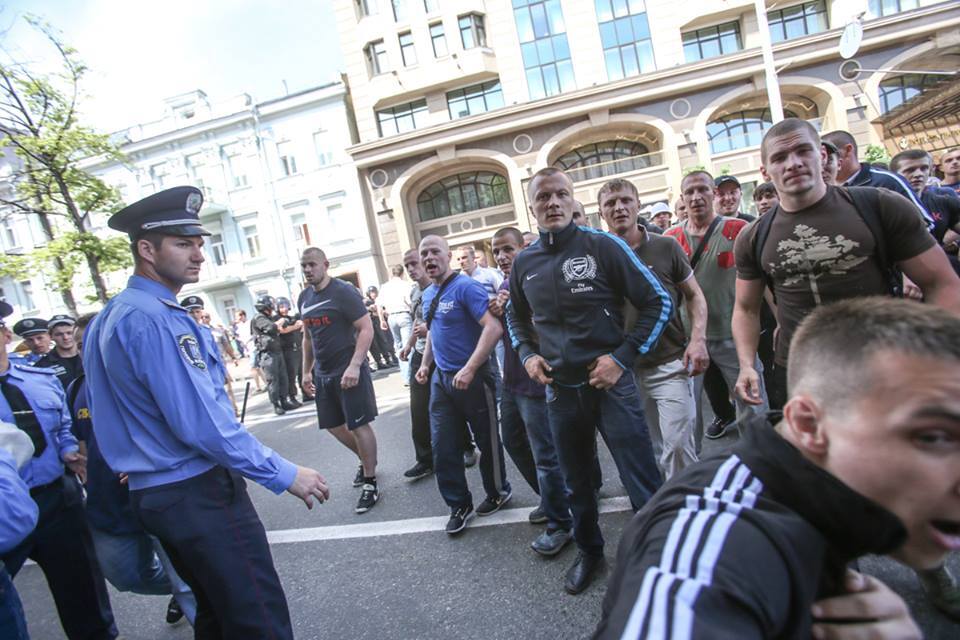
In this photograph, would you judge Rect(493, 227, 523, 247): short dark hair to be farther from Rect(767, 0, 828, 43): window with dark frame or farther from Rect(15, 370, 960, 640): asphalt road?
Rect(767, 0, 828, 43): window with dark frame

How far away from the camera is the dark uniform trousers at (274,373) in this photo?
830cm

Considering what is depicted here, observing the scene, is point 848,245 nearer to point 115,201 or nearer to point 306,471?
point 306,471

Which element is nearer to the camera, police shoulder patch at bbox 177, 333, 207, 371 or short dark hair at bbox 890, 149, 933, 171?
police shoulder patch at bbox 177, 333, 207, 371

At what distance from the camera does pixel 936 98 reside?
14.1m

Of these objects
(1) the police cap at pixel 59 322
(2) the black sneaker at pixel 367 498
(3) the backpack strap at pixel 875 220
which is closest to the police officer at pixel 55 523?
(2) the black sneaker at pixel 367 498

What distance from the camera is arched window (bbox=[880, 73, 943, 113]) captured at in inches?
815

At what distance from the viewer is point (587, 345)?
247 centimetres

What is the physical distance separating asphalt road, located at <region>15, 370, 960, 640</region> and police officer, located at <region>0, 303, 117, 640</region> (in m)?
0.49

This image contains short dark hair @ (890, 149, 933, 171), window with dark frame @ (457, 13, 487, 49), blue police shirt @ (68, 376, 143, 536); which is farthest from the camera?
window with dark frame @ (457, 13, 487, 49)

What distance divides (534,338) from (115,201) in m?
14.3

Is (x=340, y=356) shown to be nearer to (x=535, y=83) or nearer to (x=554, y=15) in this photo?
(x=535, y=83)

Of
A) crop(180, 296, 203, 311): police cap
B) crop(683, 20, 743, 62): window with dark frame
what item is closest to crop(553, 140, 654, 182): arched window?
crop(683, 20, 743, 62): window with dark frame

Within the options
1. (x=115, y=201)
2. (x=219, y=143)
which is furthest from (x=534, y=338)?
(x=219, y=143)

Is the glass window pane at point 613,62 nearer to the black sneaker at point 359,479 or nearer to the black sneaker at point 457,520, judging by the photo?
the black sneaker at point 359,479
